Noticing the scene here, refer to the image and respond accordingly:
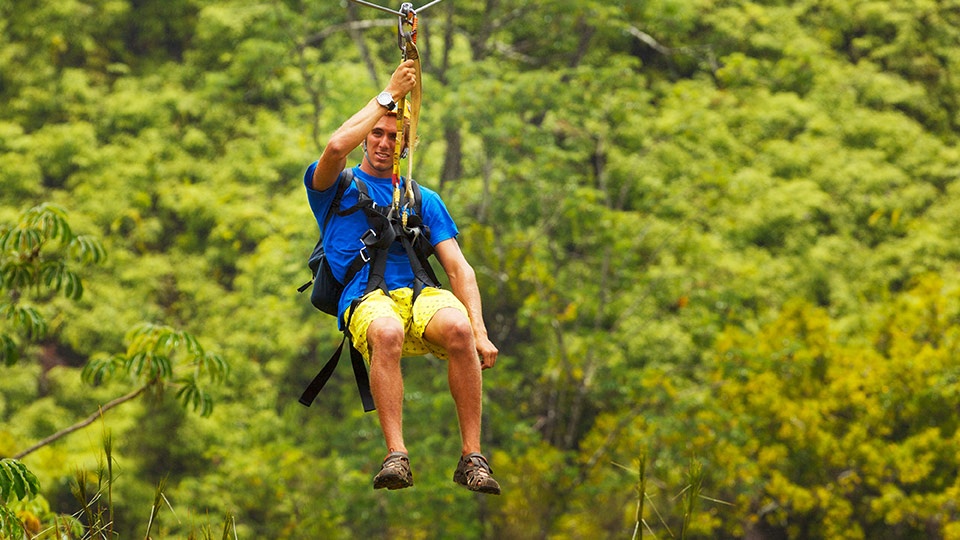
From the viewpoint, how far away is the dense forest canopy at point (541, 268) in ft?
47.3

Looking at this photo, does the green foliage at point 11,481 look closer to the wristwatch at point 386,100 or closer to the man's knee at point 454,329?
the man's knee at point 454,329

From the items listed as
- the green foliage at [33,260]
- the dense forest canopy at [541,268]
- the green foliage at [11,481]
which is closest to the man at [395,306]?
the green foliage at [11,481]

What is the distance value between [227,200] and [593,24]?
6182 mm

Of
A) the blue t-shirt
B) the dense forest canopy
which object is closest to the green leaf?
the blue t-shirt

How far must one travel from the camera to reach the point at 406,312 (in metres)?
3.48

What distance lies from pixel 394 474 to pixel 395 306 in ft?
1.77

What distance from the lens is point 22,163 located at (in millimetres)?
17844

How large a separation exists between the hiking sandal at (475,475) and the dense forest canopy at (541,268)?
9.97m

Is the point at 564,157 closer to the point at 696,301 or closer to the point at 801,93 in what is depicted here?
the point at 696,301

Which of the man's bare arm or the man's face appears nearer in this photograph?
the man's bare arm

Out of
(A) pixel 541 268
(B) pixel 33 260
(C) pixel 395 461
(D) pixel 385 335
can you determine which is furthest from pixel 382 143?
(A) pixel 541 268

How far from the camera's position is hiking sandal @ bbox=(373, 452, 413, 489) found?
3133 millimetres

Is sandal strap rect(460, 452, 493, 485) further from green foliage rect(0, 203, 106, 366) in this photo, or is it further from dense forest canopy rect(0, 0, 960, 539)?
dense forest canopy rect(0, 0, 960, 539)

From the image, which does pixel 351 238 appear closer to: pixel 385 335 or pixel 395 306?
pixel 395 306
